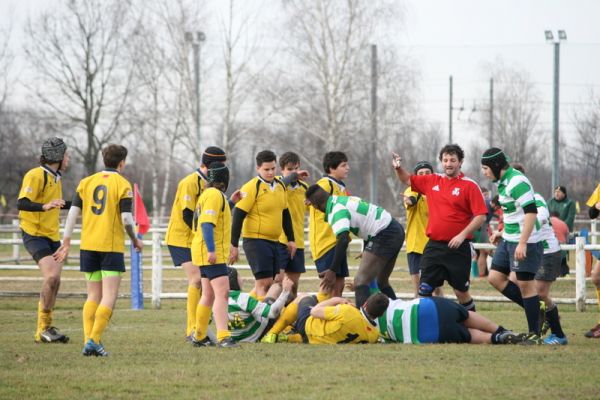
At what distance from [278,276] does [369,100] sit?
1281 inches

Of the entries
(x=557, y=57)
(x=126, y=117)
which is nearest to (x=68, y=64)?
(x=126, y=117)

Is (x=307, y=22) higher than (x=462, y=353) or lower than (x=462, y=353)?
higher

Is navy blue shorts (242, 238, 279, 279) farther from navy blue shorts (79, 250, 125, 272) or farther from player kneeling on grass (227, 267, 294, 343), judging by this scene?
navy blue shorts (79, 250, 125, 272)

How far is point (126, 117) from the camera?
151 ft

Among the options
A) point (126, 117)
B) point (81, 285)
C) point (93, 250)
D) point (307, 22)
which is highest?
point (307, 22)

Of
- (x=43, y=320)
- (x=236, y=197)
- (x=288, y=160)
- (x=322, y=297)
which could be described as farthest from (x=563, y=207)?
(x=43, y=320)

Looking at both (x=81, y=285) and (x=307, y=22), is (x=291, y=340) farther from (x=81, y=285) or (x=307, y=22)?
(x=307, y=22)

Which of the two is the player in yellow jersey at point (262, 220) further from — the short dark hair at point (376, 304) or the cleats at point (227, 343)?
the short dark hair at point (376, 304)

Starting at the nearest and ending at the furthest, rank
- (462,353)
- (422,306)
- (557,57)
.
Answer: (462,353) < (422,306) < (557,57)

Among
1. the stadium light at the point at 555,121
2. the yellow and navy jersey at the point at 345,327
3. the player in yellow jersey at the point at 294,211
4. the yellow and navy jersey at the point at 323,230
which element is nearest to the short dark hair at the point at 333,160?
the yellow and navy jersey at the point at 323,230

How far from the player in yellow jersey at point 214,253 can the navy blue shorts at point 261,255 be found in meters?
1.43

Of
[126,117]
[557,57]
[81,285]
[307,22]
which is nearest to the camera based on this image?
[81,285]

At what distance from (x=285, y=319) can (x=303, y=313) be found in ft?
1.03

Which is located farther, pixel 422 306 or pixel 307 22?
pixel 307 22
